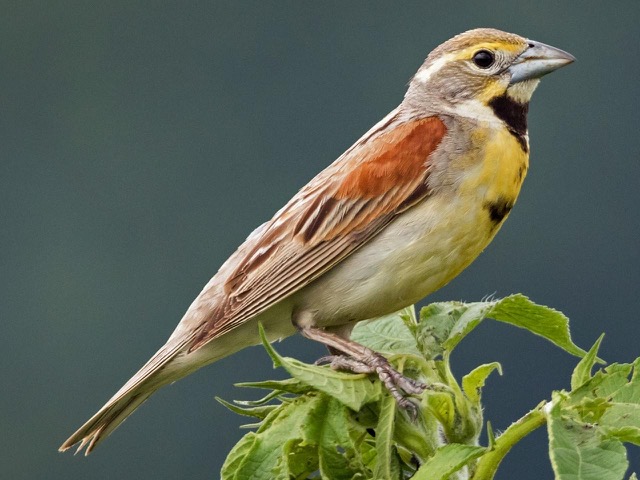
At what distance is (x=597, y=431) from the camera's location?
178cm

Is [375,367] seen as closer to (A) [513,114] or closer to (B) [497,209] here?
(B) [497,209]

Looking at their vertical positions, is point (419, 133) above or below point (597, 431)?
above

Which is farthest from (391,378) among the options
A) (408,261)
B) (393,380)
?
(408,261)

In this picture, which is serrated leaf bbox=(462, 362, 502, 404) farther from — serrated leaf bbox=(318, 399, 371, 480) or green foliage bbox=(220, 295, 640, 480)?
serrated leaf bbox=(318, 399, 371, 480)

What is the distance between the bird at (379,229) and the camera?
316cm

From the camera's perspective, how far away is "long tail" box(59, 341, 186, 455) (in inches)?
120

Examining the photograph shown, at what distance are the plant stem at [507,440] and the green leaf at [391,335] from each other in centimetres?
40

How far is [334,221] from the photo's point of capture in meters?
3.32

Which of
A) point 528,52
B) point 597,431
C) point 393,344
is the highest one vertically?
point 528,52

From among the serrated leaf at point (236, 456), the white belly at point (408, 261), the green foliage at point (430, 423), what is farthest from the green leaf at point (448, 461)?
the white belly at point (408, 261)

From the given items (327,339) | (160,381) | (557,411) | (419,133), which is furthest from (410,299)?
(557,411)

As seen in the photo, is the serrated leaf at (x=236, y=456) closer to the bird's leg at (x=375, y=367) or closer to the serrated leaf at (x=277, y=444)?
the serrated leaf at (x=277, y=444)

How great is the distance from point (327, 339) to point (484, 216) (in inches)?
23.6

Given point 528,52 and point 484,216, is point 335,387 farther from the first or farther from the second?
point 528,52
